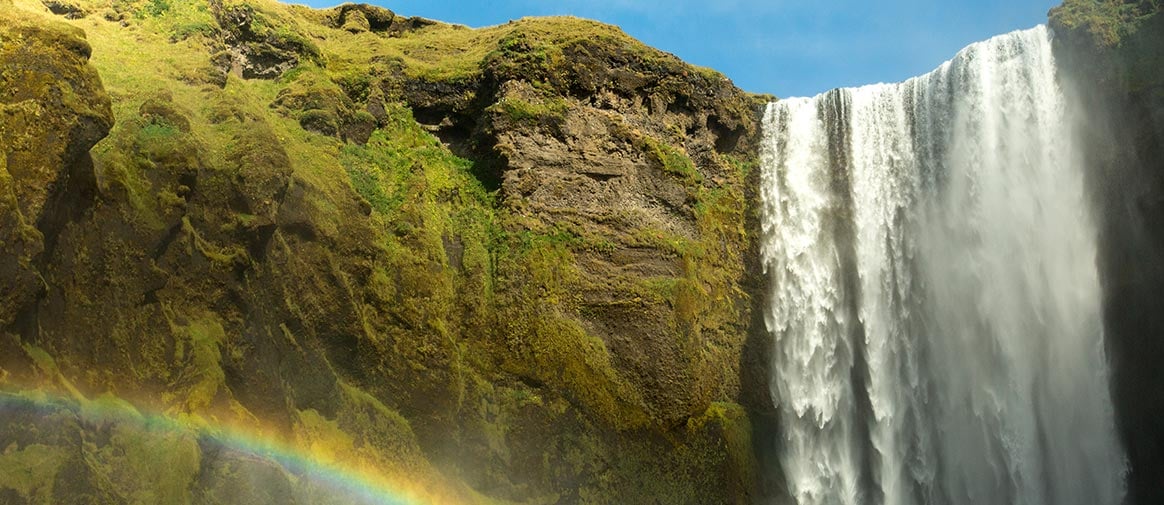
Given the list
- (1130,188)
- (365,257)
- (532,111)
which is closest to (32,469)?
(365,257)

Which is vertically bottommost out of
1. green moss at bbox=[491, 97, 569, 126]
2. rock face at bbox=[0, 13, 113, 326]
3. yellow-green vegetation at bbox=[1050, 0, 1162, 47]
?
rock face at bbox=[0, 13, 113, 326]

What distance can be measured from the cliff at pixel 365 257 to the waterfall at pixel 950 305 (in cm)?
204

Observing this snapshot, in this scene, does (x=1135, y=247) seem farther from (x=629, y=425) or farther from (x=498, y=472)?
(x=498, y=472)

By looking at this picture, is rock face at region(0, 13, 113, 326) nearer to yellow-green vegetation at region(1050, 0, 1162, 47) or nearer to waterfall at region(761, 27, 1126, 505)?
waterfall at region(761, 27, 1126, 505)

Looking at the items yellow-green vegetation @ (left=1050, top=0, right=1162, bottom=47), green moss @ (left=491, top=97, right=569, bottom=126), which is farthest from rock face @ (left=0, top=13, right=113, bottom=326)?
yellow-green vegetation @ (left=1050, top=0, right=1162, bottom=47)

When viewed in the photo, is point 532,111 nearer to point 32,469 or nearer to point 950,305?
point 950,305

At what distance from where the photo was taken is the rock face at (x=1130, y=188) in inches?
760

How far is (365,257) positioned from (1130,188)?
18.1 metres

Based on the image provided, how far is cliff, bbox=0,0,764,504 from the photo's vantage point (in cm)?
1136

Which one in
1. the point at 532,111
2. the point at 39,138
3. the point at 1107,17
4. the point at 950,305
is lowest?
the point at 950,305

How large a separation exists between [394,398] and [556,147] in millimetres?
8104

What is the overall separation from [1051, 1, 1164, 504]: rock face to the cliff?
8.83 m

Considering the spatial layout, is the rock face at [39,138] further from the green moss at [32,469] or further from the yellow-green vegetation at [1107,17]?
the yellow-green vegetation at [1107,17]

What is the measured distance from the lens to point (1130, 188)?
65.9 ft
